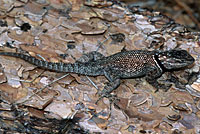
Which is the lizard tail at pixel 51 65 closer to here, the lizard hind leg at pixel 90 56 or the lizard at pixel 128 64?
the lizard at pixel 128 64

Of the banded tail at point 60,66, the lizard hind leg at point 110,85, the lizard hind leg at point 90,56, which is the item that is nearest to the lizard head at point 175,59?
the lizard hind leg at point 110,85

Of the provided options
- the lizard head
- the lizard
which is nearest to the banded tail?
the lizard

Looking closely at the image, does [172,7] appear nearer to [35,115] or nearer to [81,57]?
[81,57]

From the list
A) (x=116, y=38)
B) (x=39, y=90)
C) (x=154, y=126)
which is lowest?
Result: (x=154, y=126)

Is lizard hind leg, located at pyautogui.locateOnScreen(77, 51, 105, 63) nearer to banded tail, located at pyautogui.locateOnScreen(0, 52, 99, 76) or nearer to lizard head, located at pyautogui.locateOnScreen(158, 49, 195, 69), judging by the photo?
banded tail, located at pyautogui.locateOnScreen(0, 52, 99, 76)

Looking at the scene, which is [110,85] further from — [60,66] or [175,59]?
[175,59]

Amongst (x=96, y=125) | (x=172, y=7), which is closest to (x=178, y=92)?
(x=96, y=125)

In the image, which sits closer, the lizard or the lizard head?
the lizard
